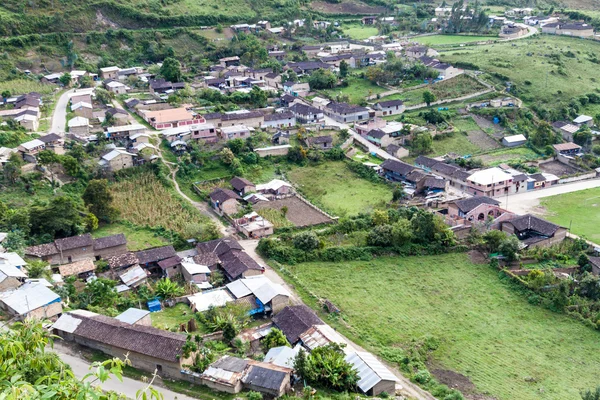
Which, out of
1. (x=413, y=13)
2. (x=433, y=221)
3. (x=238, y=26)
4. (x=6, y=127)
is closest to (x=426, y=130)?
(x=433, y=221)

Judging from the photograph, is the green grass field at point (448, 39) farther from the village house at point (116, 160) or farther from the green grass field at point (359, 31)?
the village house at point (116, 160)

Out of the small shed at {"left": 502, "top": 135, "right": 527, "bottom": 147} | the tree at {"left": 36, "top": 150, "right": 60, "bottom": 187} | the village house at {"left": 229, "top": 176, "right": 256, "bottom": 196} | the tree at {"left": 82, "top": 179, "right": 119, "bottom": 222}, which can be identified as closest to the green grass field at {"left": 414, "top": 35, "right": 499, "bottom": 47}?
the small shed at {"left": 502, "top": 135, "right": 527, "bottom": 147}

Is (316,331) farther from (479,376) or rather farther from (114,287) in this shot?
(114,287)

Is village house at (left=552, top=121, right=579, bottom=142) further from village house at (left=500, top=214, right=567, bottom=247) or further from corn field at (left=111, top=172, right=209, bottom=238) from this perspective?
corn field at (left=111, top=172, right=209, bottom=238)

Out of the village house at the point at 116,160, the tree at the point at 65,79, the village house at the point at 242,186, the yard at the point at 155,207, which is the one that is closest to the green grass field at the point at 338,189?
the village house at the point at 242,186

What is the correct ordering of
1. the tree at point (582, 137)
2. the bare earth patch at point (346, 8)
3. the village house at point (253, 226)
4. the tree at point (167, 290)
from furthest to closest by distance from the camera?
the bare earth patch at point (346, 8), the tree at point (582, 137), the village house at point (253, 226), the tree at point (167, 290)

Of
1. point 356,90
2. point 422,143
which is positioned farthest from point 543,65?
point 422,143

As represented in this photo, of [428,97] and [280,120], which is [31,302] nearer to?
[280,120]
